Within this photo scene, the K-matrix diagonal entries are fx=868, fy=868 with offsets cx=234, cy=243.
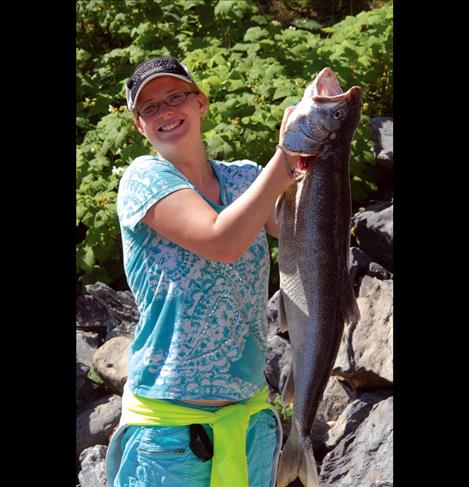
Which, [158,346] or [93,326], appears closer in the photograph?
[158,346]

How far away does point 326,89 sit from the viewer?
251cm

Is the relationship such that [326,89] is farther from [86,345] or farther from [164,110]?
[86,345]

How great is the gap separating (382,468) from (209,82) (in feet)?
10.3

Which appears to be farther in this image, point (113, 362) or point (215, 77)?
point (215, 77)

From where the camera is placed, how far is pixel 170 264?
2605 millimetres

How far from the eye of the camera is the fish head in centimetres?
245

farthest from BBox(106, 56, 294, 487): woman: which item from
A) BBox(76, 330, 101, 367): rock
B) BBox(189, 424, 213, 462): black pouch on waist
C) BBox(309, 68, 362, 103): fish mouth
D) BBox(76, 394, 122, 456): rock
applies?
BBox(76, 330, 101, 367): rock

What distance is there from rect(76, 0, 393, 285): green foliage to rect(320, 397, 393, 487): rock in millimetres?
1351

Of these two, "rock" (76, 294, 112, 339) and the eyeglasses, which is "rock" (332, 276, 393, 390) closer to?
"rock" (76, 294, 112, 339)

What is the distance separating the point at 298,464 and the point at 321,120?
1100 mm

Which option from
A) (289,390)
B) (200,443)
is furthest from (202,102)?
(200,443)

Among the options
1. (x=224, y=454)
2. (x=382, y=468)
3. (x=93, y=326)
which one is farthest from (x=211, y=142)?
(x=224, y=454)

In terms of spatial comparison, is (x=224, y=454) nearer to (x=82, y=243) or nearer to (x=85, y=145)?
(x=82, y=243)

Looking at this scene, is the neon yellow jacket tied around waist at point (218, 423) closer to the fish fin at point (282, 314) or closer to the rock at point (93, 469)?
the fish fin at point (282, 314)
